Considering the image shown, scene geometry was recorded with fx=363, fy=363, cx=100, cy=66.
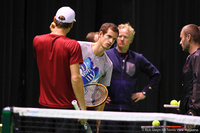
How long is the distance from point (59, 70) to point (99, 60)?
88 centimetres

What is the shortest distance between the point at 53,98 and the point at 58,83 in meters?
0.12

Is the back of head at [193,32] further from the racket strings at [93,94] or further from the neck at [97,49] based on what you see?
the racket strings at [93,94]

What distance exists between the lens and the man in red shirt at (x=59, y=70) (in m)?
2.64

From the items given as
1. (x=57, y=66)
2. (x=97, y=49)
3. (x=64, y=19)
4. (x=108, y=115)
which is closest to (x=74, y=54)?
(x=57, y=66)

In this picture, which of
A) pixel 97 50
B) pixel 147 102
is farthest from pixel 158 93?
pixel 97 50

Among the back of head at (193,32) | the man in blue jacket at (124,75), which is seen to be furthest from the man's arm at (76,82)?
the back of head at (193,32)

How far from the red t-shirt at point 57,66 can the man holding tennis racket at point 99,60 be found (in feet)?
2.24

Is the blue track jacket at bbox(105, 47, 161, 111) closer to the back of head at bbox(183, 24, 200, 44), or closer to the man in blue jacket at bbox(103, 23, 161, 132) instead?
the man in blue jacket at bbox(103, 23, 161, 132)

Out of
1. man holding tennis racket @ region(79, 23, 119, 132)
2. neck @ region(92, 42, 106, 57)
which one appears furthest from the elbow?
neck @ region(92, 42, 106, 57)

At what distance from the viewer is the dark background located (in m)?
5.30

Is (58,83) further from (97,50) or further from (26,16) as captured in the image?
(26,16)

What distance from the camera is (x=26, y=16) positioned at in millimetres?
5398

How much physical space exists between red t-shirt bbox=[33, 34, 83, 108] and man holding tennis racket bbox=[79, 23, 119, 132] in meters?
0.68

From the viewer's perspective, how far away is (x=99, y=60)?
350 cm
